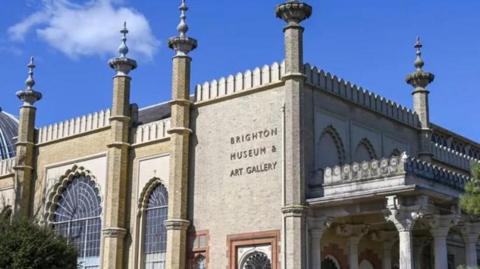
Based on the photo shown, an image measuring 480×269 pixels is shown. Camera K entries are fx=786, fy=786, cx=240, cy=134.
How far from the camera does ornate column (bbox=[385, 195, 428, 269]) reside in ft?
74.2

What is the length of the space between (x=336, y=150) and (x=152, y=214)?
24.6ft

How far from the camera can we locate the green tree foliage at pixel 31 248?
2397 centimetres

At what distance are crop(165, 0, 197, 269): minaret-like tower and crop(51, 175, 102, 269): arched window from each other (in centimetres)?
497

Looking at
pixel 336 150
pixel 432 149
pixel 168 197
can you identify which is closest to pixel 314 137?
pixel 336 150

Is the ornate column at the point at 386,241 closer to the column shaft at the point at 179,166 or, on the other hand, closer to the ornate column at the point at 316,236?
the ornate column at the point at 316,236

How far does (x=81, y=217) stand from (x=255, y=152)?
9.52 meters

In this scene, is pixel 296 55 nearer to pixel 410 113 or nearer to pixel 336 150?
pixel 336 150

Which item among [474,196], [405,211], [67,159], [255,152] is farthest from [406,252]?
[67,159]

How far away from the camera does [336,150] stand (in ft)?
88.9

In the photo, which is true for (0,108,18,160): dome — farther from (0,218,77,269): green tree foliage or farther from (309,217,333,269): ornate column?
(309,217,333,269): ornate column

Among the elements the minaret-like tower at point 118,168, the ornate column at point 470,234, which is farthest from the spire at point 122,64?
the ornate column at point 470,234

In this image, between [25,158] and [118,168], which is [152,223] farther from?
[25,158]

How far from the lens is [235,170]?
26844 millimetres

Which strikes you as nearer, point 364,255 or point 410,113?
point 364,255
